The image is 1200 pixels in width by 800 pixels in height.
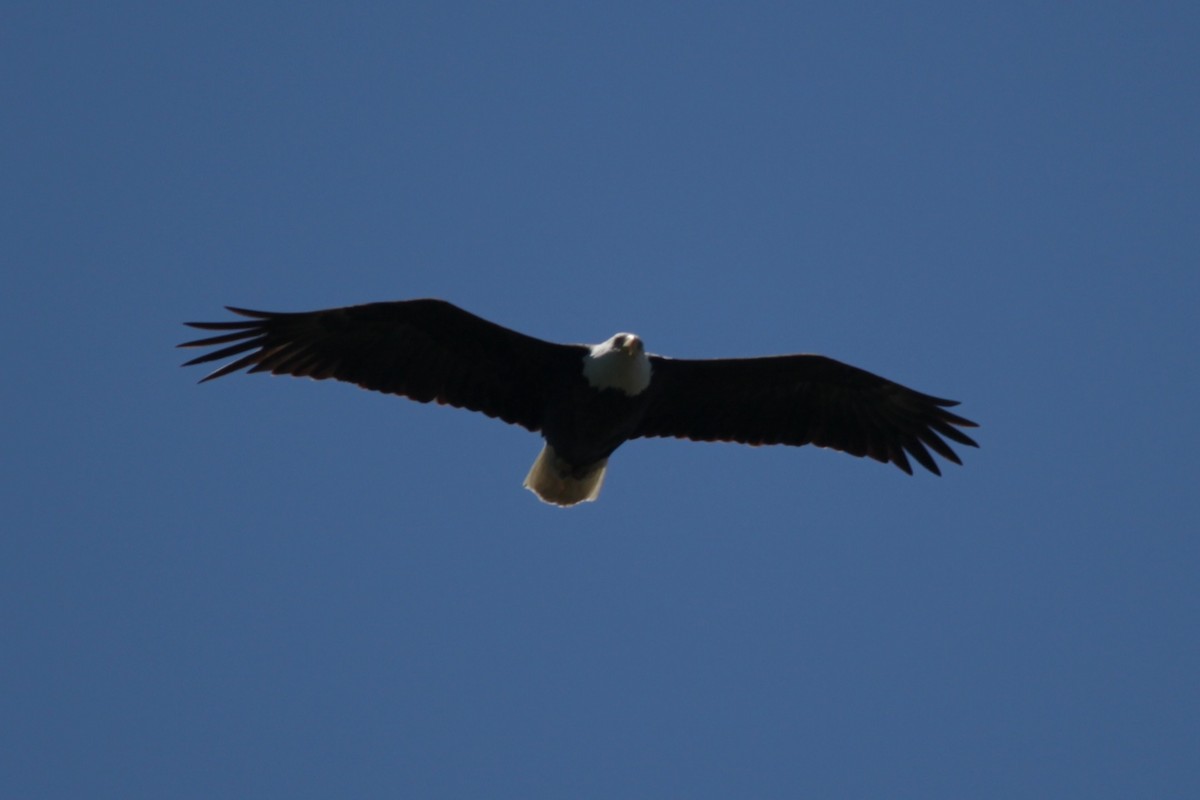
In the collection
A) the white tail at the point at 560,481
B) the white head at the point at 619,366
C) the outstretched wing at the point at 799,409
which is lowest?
the white tail at the point at 560,481

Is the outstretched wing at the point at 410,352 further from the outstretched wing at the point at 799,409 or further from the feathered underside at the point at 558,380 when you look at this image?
the outstretched wing at the point at 799,409

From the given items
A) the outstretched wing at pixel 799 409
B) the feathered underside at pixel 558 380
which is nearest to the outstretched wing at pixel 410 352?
the feathered underside at pixel 558 380

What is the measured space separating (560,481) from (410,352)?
1.54m

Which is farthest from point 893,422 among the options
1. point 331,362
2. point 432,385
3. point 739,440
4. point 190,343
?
point 190,343

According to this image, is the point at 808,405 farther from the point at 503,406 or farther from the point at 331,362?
the point at 331,362

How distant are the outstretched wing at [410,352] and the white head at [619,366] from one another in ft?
0.82

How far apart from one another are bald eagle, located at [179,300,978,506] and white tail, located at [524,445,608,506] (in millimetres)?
11

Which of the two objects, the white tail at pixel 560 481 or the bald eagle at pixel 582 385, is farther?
the white tail at pixel 560 481

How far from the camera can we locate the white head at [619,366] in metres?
11.0

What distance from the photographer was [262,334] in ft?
36.9

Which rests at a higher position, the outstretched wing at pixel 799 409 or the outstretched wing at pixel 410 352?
the outstretched wing at pixel 799 409

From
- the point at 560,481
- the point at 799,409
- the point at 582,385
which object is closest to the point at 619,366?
the point at 582,385

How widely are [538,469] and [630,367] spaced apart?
4.24 ft

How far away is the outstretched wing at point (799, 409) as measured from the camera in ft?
38.2
